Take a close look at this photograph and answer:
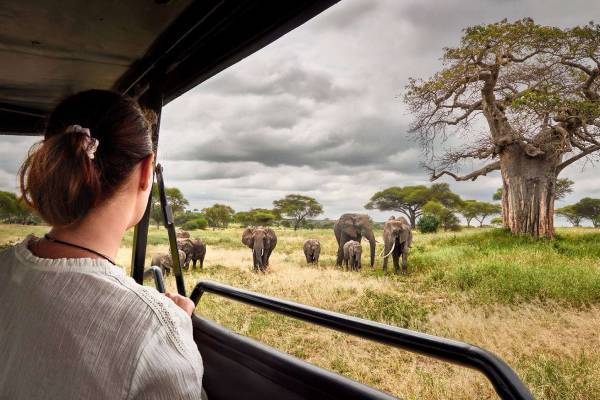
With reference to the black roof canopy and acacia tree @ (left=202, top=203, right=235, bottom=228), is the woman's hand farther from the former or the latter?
acacia tree @ (left=202, top=203, right=235, bottom=228)

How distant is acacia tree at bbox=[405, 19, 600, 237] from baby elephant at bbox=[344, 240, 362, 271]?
3.61 meters

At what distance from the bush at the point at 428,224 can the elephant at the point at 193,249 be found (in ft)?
15.5

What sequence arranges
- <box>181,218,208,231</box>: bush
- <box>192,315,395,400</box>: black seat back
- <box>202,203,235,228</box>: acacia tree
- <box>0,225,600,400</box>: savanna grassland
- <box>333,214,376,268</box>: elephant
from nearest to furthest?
<box>192,315,395,400</box>: black seat back → <box>0,225,600,400</box>: savanna grassland → <box>333,214,376,268</box>: elephant → <box>181,218,208,231</box>: bush → <box>202,203,235,228</box>: acacia tree

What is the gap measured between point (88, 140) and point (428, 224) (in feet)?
22.2

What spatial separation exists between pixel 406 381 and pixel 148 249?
1.70 meters

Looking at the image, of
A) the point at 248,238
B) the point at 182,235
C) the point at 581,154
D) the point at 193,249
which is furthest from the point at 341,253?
the point at 581,154

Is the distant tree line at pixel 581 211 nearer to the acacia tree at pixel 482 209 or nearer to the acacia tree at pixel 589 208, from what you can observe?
the acacia tree at pixel 589 208

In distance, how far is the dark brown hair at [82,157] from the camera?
584 millimetres

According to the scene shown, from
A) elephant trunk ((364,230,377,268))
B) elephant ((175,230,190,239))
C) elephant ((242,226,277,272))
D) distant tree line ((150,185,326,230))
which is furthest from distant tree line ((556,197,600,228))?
distant tree line ((150,185,326,230))

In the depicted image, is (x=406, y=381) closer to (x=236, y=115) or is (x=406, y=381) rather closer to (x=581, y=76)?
(x=581, y=76)

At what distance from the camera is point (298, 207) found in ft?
45.8

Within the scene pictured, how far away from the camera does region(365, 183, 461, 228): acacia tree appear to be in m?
7.38

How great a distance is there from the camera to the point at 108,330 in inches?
18.2

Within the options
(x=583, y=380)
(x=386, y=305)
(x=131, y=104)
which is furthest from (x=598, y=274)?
(x=131, y=104)
